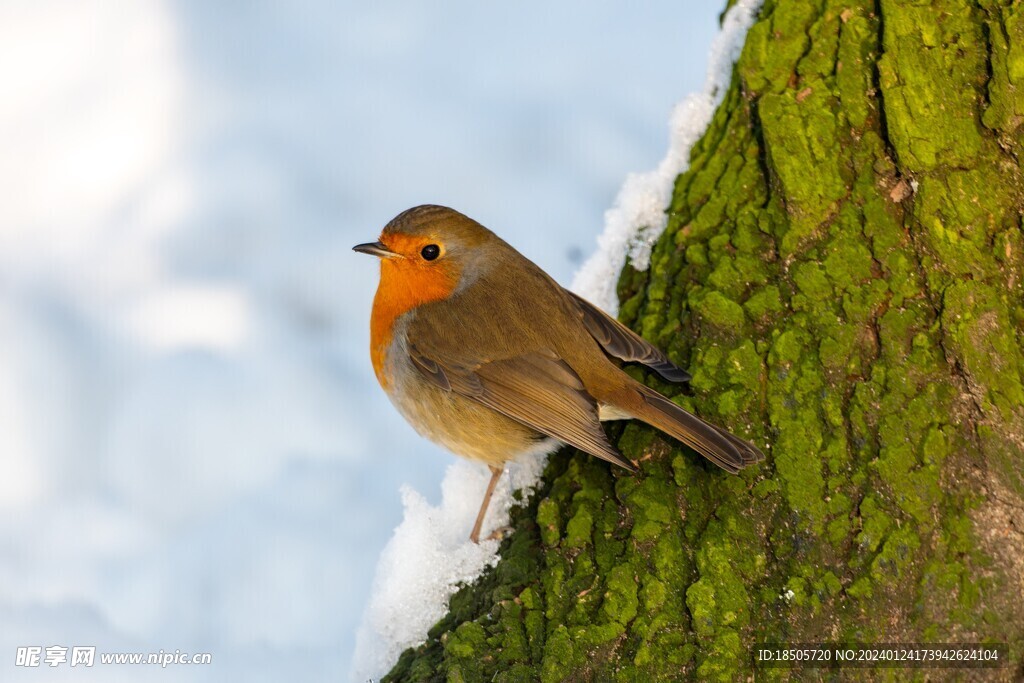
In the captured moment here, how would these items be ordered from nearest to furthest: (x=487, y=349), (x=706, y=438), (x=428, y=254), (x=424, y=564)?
1. (x=706, y=438)
2. (x=424, y=564)
3. (x=487, y=349)
4. (x=428, y=254)

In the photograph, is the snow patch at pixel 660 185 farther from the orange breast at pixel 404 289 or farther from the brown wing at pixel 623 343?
the orange breast at pixel 404 289

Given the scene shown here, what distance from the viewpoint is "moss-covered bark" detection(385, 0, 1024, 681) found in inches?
91.9

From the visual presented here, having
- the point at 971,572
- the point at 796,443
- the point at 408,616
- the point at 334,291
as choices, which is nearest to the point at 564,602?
the point at 408,616

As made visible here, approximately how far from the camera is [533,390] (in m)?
3.06

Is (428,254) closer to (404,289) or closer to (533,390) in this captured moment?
(404,289)

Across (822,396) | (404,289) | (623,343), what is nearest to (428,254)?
(404,289)

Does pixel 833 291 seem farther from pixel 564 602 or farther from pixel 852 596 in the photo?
pixel 564 602

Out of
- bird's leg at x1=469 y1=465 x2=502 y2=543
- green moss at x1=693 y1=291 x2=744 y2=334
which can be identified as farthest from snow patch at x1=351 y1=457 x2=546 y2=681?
green moss at x1=693 y1=291 x2=744 y2=334

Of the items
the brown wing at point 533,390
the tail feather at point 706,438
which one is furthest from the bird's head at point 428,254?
the tail feather at point 706,438

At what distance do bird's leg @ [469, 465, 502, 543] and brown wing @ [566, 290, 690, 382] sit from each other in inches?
21.6

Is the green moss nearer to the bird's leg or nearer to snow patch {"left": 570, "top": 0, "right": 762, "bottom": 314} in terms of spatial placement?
snow patch {"left": 570, "top": 0, "right": 762, "bottom": 314}

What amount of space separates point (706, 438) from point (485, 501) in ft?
2.71

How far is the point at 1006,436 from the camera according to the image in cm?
247

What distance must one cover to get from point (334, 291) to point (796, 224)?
241 centimetres
